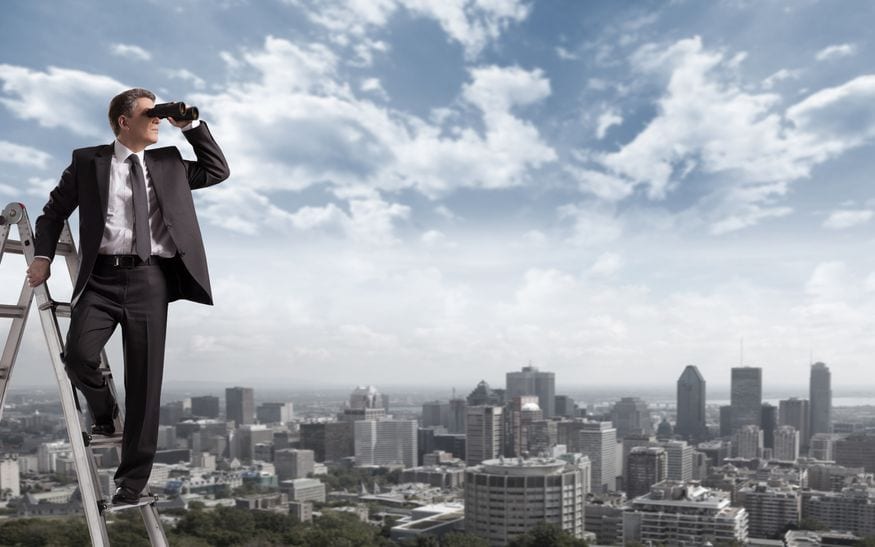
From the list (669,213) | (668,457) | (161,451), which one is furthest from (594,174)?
(161,451)

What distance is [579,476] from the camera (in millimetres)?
16078

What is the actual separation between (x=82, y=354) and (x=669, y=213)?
19.1 m

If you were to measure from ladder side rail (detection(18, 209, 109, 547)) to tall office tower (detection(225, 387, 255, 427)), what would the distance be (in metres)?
30.0

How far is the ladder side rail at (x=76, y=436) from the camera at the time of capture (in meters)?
1.28

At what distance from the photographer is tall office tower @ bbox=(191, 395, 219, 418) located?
2700cm

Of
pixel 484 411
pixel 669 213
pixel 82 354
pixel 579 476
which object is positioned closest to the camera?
pixel 82 354

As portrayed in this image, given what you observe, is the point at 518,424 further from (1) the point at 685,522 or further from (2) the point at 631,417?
(1) the point at 685,522

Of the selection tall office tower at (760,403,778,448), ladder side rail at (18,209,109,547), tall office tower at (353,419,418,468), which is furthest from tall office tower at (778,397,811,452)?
ladder side rail at (18,209,109,547)

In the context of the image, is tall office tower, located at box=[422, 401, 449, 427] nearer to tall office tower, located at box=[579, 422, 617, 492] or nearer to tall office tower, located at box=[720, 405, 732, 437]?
tall office tower, located at box=[579, 422, 617, 492]

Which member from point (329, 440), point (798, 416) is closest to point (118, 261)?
point (798, 416)

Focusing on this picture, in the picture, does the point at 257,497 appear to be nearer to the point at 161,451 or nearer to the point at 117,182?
the point at 161,451

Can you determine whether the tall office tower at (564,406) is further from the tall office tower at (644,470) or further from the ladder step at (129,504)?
the ladder step at (129,504)

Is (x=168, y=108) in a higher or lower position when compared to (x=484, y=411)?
higher

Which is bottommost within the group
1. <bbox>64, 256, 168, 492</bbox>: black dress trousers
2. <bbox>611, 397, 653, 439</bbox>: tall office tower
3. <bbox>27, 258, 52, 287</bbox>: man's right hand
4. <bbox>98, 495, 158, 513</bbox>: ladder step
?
<bbox>611, 397, 653, 439</bbox>: tall office tower
